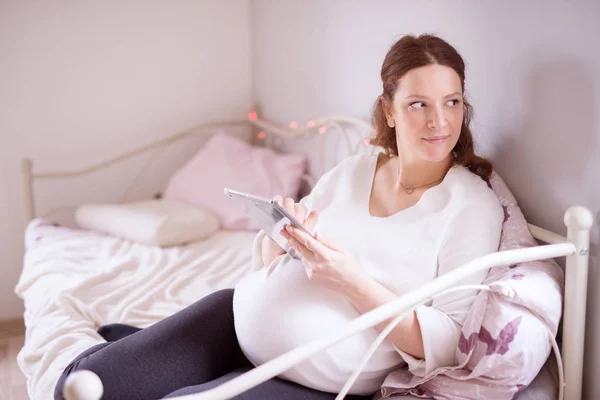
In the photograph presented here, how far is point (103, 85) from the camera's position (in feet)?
8.75

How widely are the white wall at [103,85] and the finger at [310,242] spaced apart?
1876 mm

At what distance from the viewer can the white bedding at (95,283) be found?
1474 millimetres

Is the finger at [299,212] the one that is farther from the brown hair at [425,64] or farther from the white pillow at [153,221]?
the white pillow at [153,221]

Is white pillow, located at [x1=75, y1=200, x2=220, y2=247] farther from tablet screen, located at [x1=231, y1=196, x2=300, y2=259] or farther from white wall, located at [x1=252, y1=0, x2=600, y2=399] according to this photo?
tablet screen, located at [x1=231, y1=196, x2=300, y2=259]

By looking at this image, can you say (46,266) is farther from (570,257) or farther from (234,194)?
(570,257)

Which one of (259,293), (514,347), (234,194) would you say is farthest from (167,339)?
(514,347)

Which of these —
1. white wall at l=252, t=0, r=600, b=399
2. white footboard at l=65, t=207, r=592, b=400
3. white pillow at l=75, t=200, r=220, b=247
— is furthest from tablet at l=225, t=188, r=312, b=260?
white pillow at l=75, t=200, r=220, b=247

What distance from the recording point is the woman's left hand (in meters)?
1.05

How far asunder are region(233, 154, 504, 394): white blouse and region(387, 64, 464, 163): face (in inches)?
3.2

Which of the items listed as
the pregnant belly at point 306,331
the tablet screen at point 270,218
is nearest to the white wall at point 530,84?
the pregnant belly at point 306,331

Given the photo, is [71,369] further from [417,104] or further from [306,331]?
[417,104]

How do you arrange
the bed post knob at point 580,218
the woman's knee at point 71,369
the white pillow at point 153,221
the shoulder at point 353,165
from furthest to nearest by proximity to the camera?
Answer: 1. the white pillow at point 153,221
2. the shoulder at point 353,165
3. the woman's knee at point 71,369
4. the bed post knob at point 580,218

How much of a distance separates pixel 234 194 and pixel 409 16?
2.69 feet

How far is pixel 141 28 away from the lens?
106 inches
